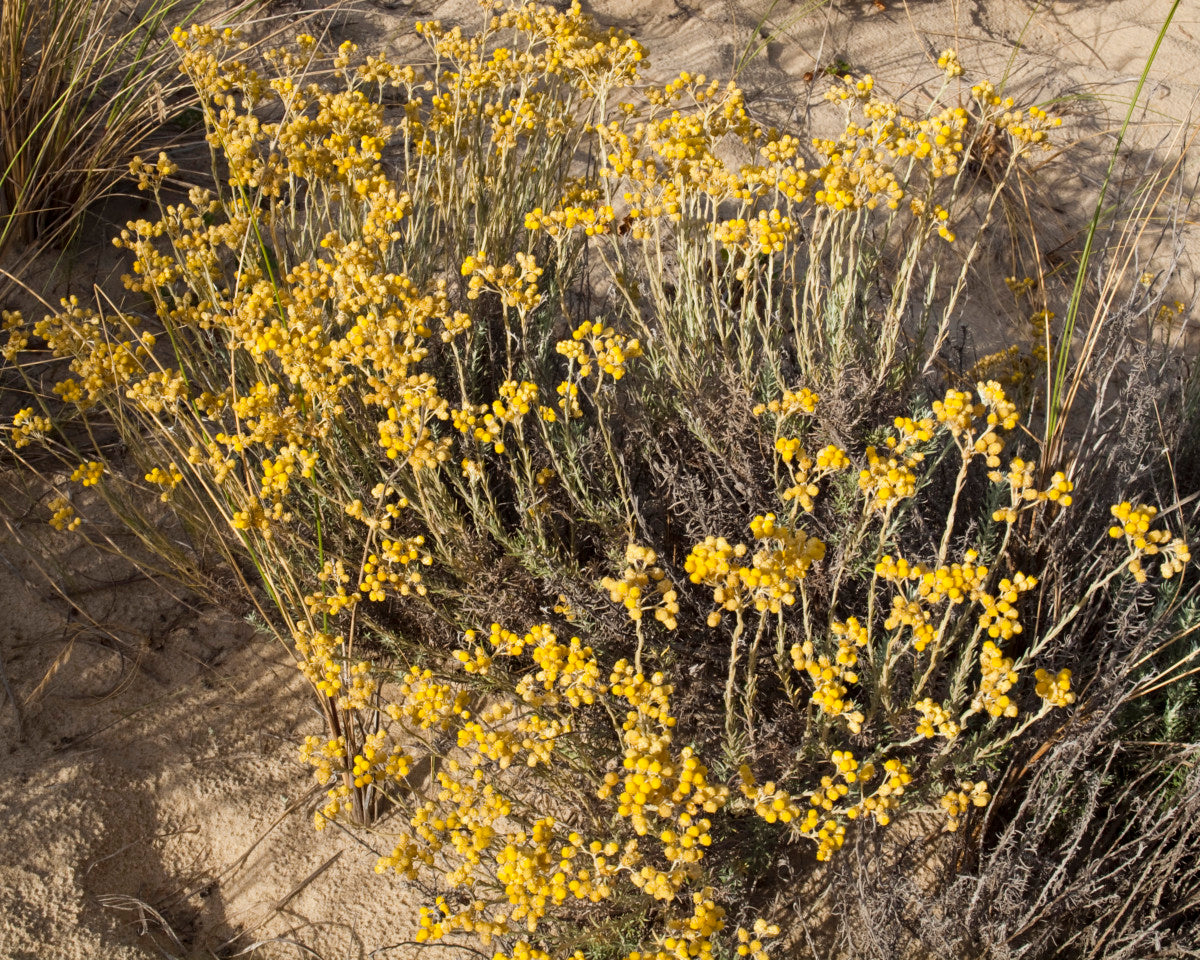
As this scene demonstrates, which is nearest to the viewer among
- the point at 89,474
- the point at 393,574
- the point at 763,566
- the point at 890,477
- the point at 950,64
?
the point at 763,566

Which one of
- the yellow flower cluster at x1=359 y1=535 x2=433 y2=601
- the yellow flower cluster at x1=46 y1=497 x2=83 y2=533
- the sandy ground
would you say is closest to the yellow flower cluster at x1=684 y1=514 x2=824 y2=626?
the yellow flower cluster at x1=359 y1=535 x2=433 y2=601

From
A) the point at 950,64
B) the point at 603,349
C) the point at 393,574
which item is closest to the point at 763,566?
the point at 603,349

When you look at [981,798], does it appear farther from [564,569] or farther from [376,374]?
[376,374]

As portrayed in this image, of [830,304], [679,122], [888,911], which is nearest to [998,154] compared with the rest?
[830,304]

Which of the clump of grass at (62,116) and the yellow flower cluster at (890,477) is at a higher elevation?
the clump of grass at (62,116)

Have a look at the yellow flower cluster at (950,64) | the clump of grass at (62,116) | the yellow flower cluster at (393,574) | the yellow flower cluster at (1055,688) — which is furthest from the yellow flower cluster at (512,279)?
the clump of grass at (62,116)

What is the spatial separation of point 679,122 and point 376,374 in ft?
3.44

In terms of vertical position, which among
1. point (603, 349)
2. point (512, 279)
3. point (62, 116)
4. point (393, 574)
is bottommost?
point (393, 574)

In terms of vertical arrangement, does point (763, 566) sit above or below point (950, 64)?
below

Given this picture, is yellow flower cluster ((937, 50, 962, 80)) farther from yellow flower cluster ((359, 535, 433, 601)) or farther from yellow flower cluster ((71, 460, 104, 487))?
yellow flower cluster ((71, 460, 104, 487))

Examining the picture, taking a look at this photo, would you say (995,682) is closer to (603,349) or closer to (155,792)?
(603,349)

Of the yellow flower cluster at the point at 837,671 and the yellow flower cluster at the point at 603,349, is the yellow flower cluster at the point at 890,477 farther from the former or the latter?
the yellow flower cluster at the point at 603,349

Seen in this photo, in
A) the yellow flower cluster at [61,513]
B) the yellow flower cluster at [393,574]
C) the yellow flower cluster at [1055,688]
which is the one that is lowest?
the yellow flower cluster at [1055,688]

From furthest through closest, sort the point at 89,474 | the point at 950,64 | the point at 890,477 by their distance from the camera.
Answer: the point at 89,474 → the point at 950,64 → the point at 890,477
